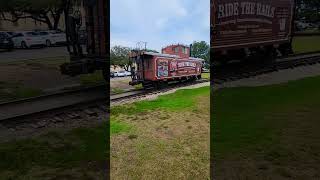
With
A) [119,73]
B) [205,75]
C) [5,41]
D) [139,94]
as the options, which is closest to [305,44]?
[205,75]

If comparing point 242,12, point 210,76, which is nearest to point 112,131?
point 210,76

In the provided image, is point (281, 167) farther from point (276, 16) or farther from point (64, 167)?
point (276, 16)

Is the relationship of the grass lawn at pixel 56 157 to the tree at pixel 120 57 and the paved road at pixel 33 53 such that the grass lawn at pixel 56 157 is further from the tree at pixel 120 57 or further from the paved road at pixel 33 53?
the tree at pixel 120 57

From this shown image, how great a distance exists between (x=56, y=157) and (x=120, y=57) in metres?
3.59

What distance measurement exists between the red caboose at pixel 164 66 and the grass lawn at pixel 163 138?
0.78 meters

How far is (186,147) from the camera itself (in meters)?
7.93

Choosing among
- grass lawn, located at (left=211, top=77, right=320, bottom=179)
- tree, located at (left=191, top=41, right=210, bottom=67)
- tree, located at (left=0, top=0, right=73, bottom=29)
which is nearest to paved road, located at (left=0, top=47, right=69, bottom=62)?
tree, located at (left=0, top=0, right=73, bottom=29)

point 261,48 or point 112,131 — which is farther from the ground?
point 261,48

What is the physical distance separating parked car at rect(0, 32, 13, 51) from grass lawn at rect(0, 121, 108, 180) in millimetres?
2137

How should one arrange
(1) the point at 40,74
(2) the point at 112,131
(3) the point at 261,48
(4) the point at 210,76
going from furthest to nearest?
(3) the point at 261,48 → (4) the point at 210,76 → (1) the point at 40,74 → (2) the point at 112,131

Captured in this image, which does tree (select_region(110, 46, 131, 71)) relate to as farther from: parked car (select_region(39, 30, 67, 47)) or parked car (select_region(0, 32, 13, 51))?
parked car (select_region(0, 32, 13, 51))

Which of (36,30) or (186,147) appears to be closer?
(186,147)

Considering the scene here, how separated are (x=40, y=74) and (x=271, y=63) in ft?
31.0

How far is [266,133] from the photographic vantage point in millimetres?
8508
